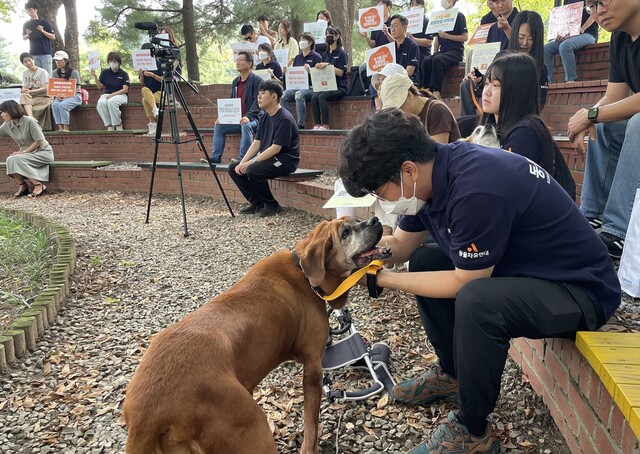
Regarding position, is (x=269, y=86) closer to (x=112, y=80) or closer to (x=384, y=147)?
(x=384, y=147)

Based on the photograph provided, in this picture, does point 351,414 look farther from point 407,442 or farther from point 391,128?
point 391,128

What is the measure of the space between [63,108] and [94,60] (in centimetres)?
144

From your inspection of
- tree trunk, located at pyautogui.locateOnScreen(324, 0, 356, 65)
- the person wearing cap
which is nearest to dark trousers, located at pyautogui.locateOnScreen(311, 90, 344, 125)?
tree trunk, located at pyautogui.locateOnScreen(324, 0, 356, 65)

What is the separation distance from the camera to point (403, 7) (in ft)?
48.8

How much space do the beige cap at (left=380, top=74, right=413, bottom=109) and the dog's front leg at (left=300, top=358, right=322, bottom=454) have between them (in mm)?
2533

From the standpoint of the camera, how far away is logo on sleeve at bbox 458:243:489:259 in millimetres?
1899

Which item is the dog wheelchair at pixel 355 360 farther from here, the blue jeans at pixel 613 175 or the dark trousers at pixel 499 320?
the blue jeans at pixel 613 175

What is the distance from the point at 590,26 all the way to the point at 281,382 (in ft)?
21.4

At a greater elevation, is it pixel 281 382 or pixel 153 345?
pixel 153 345

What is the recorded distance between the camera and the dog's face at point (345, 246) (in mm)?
2512

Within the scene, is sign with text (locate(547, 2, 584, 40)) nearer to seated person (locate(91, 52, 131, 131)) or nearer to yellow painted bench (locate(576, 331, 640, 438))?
yellow painted bench (locate(576, 331, 640, 438))

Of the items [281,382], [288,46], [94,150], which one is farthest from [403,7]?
Result: [281,382]

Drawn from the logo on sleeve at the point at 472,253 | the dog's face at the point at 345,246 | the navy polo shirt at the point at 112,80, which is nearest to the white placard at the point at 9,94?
the navy polo shirt at the point at 112,80

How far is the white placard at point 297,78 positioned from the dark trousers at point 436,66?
2.05m
